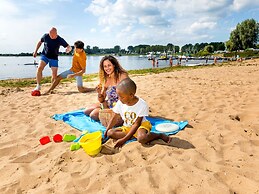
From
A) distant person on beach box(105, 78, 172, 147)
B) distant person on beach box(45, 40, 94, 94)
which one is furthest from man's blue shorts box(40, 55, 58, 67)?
distant person on beach box(105, 78, 172, 147)

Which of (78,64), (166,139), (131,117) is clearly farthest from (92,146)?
(78,64)

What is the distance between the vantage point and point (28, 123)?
15.2 ft

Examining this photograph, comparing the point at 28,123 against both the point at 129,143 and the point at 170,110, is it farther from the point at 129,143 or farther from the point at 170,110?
the point at 170,110

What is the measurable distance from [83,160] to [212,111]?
3.00 meters

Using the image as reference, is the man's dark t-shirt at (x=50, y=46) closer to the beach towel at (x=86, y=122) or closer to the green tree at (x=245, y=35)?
the beach towel at (x=86, y=122)

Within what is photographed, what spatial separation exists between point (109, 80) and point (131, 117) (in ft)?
4.68

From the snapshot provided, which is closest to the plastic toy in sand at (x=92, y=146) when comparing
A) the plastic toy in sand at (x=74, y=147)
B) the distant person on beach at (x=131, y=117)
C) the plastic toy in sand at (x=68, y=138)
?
the plastic toy in sand at (x=74, y=147)

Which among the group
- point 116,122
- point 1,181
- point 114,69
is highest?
point 114,69

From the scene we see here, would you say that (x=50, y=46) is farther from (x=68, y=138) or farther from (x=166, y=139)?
(x=166, y=139)

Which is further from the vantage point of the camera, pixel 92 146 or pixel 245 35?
pixel 245 35

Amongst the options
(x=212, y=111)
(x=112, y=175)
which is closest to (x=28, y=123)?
(x=112, y=175)

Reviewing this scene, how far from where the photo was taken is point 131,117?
3.47m

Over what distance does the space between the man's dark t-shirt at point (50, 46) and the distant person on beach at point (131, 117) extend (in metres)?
5.22

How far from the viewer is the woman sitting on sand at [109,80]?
4.47 meters
